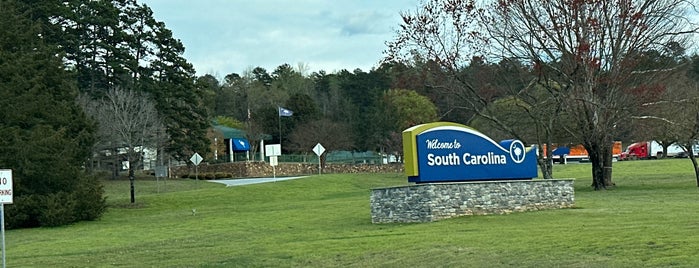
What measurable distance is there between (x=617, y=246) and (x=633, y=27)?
2618cm

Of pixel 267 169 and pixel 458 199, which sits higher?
pixel 267 169

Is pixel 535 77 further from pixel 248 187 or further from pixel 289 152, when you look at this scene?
pixel 289 152

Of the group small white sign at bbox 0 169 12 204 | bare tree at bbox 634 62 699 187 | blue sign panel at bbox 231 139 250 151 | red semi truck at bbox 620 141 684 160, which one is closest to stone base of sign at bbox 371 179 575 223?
small white sign at bbox 0 169 12 204

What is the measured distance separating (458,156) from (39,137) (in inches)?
745

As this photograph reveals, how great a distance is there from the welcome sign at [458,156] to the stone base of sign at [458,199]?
325mm

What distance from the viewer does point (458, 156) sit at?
24.9 metres

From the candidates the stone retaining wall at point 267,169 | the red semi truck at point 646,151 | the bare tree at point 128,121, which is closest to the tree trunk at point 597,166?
the bare tree at point 128,121

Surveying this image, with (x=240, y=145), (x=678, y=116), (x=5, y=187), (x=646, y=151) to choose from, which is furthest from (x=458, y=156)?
(x=646, y=151)

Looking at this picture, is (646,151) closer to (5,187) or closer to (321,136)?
(321,136)

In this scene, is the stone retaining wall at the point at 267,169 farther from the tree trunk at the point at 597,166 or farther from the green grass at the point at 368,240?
the green grass at the point at 368,240

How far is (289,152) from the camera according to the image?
9369cm

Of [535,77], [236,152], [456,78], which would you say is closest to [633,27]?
[535,77]

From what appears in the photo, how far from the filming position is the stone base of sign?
78.9 ft

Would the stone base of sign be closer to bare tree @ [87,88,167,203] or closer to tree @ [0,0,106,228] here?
tree @ [0,0,106,228]
